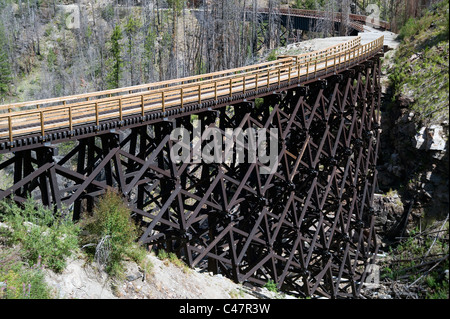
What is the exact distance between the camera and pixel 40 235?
9133 mm

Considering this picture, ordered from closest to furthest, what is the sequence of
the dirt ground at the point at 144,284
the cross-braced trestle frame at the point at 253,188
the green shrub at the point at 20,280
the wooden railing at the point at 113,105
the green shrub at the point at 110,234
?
the green shrub at the point at 20,280 < the dirt ground at the point at 144,284 < the green shrub at the point at 110,234 < the wooden railing at the point at 113,105 < the cross-braced trestle frame at the point at 253,188

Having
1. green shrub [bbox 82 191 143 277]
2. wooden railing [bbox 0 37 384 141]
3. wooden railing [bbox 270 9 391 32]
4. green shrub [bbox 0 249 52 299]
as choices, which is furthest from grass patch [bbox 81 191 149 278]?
wooden railing [bbox 270 9 391 32]

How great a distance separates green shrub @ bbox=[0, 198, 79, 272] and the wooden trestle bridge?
494mm

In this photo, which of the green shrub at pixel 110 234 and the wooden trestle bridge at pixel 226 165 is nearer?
the green shrub at pixel 110 234

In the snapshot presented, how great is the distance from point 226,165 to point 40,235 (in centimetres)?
726

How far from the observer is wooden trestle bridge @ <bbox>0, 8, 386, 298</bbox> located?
34.3 feet

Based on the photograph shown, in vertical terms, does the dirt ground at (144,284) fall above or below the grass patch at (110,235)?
below

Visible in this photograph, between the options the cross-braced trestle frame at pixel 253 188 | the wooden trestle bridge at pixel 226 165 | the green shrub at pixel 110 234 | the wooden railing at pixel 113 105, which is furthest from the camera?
the cross-braced trestle frame at pixel 253 188

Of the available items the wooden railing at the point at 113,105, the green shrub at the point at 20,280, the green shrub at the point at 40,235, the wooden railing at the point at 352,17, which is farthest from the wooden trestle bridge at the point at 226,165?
the wooden railing at the point at 352,17

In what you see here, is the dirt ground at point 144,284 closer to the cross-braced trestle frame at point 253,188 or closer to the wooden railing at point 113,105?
the cross-braced trestle frame at point 253,188

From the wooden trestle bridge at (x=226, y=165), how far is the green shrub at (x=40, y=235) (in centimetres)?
49

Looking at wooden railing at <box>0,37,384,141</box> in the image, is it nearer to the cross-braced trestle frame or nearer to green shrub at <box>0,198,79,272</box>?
the cross-braced trestle frame

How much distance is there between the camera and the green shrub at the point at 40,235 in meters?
8.97
